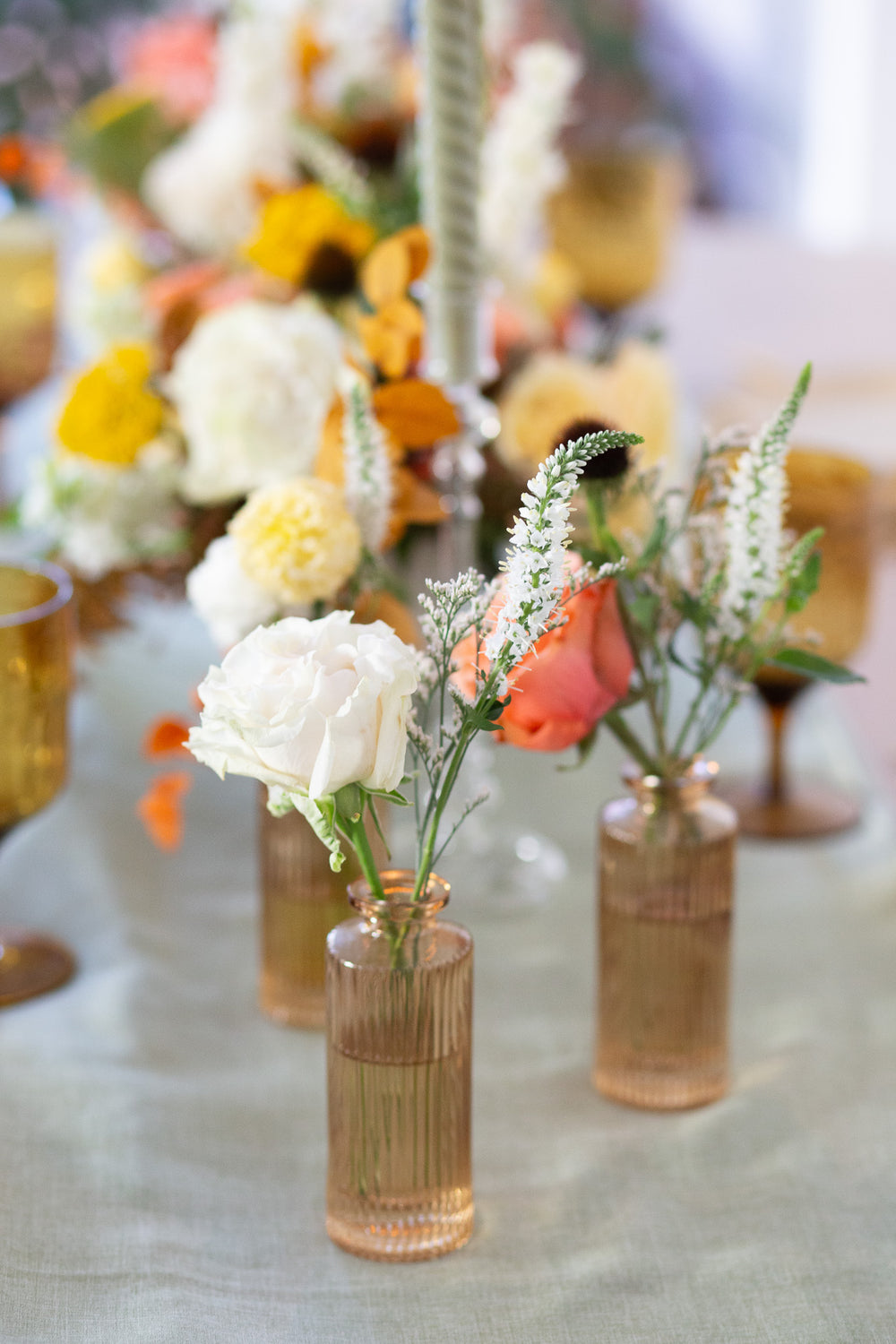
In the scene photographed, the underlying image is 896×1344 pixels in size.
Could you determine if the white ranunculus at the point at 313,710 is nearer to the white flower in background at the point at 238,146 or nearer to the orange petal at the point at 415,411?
the orange petal at the point at 415,411

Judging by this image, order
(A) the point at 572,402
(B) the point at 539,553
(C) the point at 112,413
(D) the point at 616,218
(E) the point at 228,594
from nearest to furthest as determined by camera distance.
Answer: (B) the point at 539,553
(E) the point at 228,594
(C) the point at 112,413
(A) the point at 572,402
(D) the point at 616,218

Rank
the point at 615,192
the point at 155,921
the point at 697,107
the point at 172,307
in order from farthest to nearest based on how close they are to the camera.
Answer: the point at 697,107 < the point at 615,192 < the point at 172,307 < the point at 155,921

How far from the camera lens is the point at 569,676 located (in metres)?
0.69

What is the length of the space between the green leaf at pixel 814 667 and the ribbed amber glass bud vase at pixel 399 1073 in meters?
0.20

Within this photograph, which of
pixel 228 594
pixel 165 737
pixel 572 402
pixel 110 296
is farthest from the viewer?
pixel 110 296

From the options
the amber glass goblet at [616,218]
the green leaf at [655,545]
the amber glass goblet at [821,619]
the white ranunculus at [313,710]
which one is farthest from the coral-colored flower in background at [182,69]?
the white ranunculus at [313,710]

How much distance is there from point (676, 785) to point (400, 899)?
0.18 m

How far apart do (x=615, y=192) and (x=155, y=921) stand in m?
1.34

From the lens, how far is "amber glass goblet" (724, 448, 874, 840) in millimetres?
994

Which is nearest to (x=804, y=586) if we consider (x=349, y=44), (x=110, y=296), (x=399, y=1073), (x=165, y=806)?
(x=399, y=1073)

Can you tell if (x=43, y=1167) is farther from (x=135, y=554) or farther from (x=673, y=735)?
(x=135, y=554)

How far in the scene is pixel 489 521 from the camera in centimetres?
119

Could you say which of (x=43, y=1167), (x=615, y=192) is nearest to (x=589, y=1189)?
(x=43, y=1167)

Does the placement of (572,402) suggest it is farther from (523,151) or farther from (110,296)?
(110,296)
